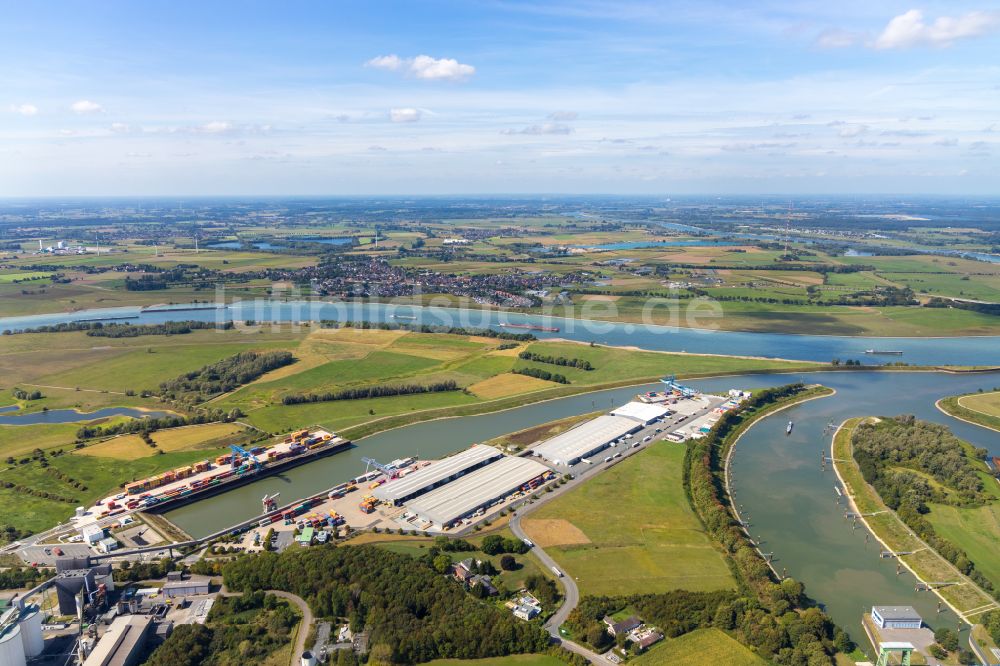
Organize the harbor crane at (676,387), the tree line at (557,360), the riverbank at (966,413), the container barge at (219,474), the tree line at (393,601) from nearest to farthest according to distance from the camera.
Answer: the tree line at (393,601)
the container barge at (219,474)
the riverbank at (966,413)
the harbor crane at (676,387)
the tree line at (557,360)

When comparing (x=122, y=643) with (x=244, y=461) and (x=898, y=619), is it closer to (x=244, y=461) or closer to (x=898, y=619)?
(x=244, y=461)

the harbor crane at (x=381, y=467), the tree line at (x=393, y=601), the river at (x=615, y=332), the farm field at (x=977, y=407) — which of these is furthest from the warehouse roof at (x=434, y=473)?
the farm field at (x=977, y=407)

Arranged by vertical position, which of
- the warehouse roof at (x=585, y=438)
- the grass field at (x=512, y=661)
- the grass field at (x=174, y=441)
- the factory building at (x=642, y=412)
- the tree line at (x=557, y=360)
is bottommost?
the grass field at (x=512, y=661)

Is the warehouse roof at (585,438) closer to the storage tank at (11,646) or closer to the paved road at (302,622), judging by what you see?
the paved road at (302,622)

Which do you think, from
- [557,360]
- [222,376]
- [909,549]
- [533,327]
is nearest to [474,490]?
[909,549]

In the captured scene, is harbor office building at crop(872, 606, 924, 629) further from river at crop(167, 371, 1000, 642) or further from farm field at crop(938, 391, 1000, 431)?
farm field at crop(938, 391, 1000, 431)

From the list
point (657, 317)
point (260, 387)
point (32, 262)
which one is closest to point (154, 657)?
point (260, 387)

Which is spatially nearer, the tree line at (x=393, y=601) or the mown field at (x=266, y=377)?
the tree line at (x=393, y=601)

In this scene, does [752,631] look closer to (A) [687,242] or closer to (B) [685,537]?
(B) [685,537]
